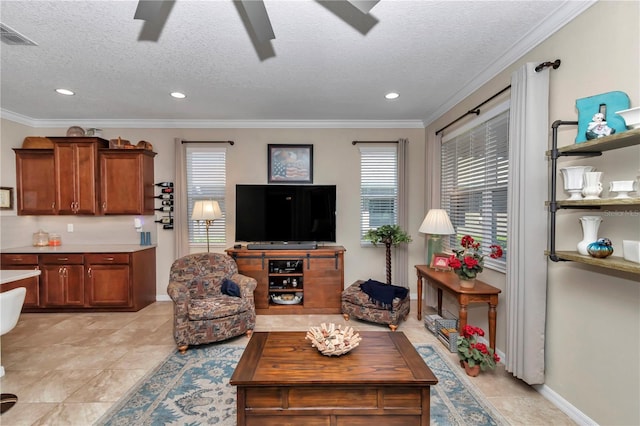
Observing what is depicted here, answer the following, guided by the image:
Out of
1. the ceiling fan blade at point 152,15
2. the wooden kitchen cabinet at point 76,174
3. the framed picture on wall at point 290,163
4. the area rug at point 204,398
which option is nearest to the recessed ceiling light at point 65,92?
the wooden kitchen cabinet at point 76,174

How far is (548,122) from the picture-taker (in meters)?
2.18

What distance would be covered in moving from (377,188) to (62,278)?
15.3 ft

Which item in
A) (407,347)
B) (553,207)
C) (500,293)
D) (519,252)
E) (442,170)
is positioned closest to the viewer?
(553,207)

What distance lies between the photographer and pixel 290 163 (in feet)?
15.1

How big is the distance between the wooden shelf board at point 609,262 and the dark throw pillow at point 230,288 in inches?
120

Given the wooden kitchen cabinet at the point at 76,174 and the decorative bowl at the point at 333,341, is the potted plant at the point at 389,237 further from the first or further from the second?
the wooden kitchen cabinet at the point at 76,174

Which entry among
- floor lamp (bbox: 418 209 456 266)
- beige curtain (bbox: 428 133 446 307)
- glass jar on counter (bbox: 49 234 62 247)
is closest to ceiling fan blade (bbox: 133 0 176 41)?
floor lamp (bbox: 418 209 456 266)

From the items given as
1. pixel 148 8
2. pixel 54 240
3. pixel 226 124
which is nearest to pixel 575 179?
pixel 148 8

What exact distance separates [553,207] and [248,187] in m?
3.52

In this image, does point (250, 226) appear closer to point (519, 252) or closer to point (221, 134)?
point (221, 134)

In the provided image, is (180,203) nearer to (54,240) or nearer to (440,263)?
(54,240)

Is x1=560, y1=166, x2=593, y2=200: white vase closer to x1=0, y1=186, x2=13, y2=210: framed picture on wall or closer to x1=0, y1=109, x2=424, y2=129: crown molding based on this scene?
x1=0, y1=109, x2=424, y2=129: crown molding

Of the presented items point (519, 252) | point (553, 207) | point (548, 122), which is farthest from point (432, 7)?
point (519, 252)

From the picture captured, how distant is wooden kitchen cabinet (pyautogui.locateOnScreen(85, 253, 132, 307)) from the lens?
406 cm
